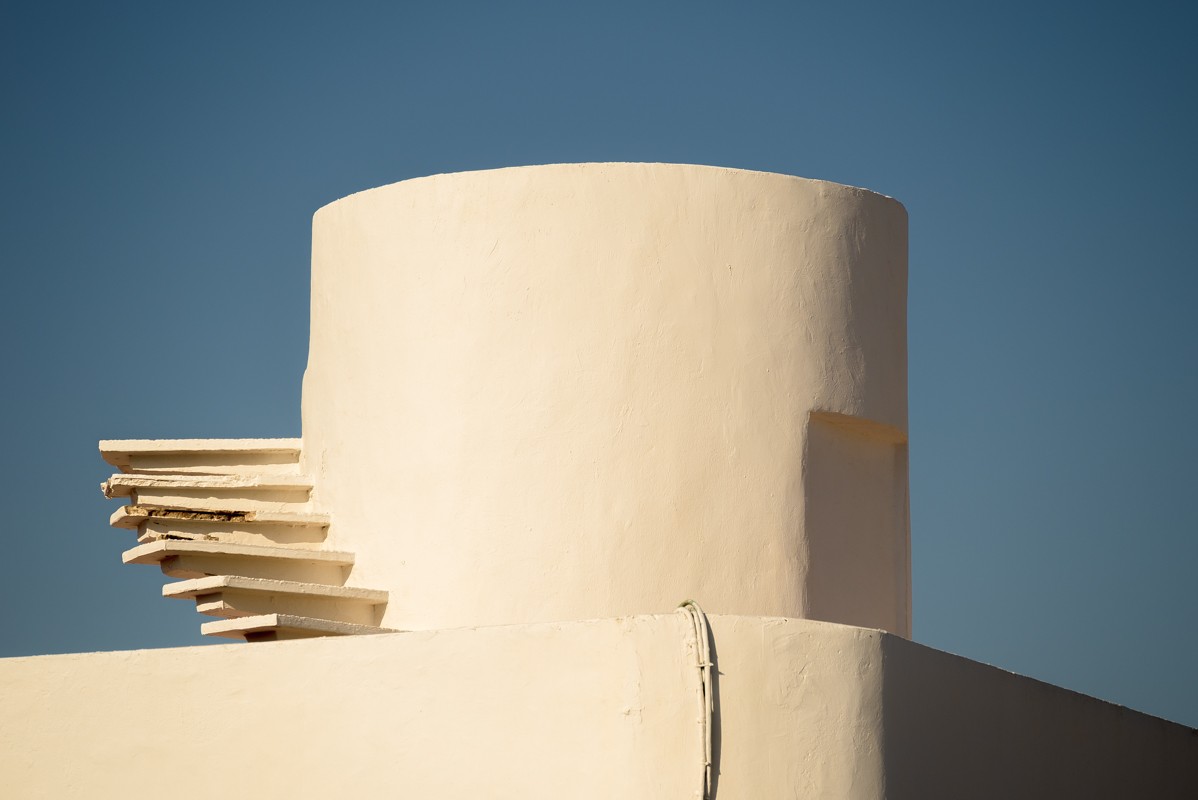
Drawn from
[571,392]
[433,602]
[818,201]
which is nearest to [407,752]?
[433,602]

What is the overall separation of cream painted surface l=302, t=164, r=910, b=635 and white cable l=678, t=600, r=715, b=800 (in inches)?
62.6

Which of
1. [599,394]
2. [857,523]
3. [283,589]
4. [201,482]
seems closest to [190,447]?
[201,482]

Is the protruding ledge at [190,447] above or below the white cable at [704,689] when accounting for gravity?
above

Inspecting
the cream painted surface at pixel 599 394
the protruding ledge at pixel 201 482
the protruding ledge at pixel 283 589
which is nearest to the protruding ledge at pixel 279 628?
the protruding ledge at pixel 283 589

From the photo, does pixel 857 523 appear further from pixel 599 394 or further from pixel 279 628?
pixel 279 628

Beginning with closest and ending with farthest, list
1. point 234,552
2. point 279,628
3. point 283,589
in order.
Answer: point 279,628
point 283,589
point 234,552

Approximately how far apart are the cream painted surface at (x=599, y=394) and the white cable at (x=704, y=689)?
1.59 m

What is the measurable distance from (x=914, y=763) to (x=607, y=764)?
163 centimetres

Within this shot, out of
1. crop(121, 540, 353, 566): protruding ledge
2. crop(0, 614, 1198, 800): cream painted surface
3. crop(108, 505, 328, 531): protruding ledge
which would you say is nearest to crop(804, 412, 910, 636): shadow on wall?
crop(0, 614, 1198, 800): cream painted surface

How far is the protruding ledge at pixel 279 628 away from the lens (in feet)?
34.8

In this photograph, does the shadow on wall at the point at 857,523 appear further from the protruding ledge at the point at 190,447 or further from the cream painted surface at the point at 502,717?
the protruding ledge at the point at 190,447

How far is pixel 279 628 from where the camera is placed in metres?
10.7

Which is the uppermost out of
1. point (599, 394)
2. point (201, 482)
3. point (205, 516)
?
point (599, 394)

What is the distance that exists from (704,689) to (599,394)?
7.55ft
